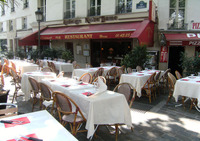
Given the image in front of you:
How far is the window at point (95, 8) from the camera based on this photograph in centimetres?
1290

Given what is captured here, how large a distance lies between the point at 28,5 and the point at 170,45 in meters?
15.3

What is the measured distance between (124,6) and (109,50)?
9.73 feet

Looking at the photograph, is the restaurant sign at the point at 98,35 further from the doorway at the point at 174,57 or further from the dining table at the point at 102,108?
the dining table at the point at 102,108

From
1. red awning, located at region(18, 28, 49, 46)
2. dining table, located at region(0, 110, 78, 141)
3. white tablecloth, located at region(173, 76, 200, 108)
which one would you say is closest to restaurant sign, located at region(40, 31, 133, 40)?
red awning, located at region(18, 28, 49, 46)

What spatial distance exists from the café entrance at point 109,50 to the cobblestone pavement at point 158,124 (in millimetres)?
6204

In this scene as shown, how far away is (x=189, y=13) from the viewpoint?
9617mm

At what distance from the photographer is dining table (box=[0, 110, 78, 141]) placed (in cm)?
192

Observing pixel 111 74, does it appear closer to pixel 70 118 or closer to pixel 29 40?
pixel 70 118

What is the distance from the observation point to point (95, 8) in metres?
13.1

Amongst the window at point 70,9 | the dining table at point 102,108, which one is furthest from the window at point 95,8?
the dining table at point 102,108

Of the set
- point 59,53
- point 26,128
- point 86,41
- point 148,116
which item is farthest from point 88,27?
point 26,128

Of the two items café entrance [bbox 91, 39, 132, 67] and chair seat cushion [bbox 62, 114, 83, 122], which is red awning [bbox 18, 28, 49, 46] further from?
chair seat cushion [bbox 62, 114, 83, 122]

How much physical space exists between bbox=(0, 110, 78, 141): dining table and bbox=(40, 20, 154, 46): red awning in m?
7.10

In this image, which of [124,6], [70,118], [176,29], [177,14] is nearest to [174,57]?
[176,29]
